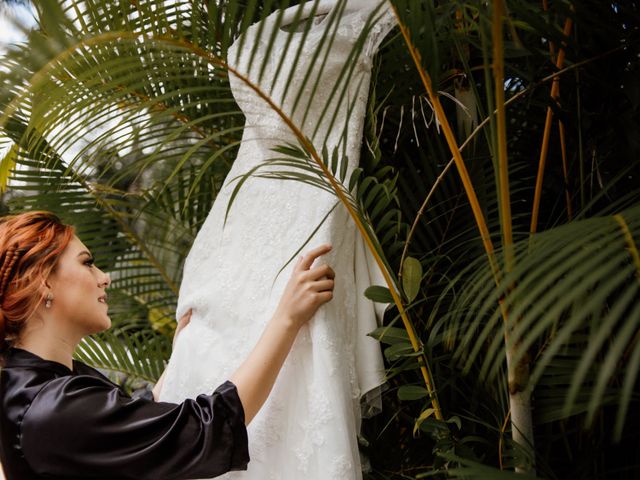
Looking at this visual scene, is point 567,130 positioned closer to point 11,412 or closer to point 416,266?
point 416,266

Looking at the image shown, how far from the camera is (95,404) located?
1.33 meters

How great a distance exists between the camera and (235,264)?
1438mm

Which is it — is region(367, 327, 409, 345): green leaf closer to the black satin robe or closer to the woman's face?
the black satin robe

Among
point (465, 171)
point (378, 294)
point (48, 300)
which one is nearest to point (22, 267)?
point (48, 300)

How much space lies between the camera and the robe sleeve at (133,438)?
127 centimetres

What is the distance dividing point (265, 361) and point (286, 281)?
6.8 inches

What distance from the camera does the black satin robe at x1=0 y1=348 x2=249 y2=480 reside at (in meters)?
1.27

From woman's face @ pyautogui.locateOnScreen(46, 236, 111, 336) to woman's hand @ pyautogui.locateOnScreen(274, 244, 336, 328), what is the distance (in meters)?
0.45

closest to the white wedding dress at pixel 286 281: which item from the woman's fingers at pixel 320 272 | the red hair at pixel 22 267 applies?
the woman's fingers at pixel 320 272

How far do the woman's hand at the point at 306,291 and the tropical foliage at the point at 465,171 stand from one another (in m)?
0.09

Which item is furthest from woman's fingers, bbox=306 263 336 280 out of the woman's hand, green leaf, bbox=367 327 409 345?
green leaf, bbox=367 327 409 345

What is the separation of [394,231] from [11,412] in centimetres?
79

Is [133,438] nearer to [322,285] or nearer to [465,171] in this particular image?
[322,285]

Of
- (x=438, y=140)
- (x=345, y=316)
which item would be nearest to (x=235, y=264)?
(x=345, y=316)
